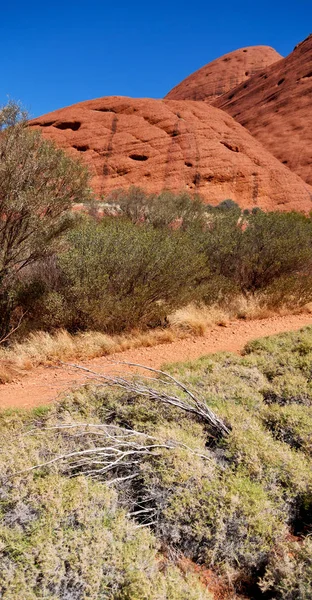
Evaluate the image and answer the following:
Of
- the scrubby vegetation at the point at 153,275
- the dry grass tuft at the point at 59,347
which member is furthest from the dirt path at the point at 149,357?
the scrubby vegetation at the point at 153,275

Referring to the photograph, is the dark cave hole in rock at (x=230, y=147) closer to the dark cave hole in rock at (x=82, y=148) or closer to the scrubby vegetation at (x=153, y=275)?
the dark cave hole in rock at (x=82, y=148)

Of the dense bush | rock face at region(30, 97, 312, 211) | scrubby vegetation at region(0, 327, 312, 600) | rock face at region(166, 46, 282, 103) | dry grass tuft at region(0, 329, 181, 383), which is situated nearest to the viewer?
scrubby vegetation at region(0, 327, 312, 600)

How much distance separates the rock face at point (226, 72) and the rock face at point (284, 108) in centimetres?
1048

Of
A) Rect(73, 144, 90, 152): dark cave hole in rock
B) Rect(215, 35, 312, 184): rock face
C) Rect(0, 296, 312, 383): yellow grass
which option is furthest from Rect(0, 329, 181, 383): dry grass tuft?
Rect(215, 35, 312, 184): rock face

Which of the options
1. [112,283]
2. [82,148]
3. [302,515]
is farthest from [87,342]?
[82,148]

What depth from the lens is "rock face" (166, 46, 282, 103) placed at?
62938 millimetres

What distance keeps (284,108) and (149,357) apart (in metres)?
45.3

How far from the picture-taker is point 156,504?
2.43 metres

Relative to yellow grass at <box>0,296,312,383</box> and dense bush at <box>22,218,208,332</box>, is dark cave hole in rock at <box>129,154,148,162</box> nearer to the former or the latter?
dense bush at <box>22,218,208,332</box>

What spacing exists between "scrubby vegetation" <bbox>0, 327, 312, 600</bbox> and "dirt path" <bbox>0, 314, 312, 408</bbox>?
903 millimetres

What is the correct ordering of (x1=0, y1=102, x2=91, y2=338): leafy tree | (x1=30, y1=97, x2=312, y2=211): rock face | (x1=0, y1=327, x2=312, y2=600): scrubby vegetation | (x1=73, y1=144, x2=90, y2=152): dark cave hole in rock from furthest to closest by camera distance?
(x1=73, y1=144, x2=90, y2=152): dark cave hole in rock, (x1=30, y1=97, x2=312, y2=211): rock face, (x1=0, y1=102, x2=91, y2=338): leafy tree, (x1=0, y1=327, x2=312, y2=600): scrubby vegetation

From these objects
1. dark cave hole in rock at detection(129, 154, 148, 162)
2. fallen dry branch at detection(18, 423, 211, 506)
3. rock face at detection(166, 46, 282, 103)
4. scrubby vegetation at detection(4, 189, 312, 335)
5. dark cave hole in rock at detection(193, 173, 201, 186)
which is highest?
rock face at detection(166, 46, 282, 103)

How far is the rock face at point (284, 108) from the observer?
1492 inches

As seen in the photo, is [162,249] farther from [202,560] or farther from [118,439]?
[202,560]
